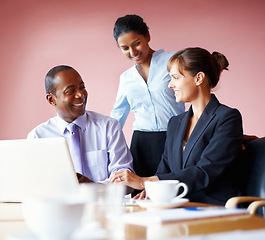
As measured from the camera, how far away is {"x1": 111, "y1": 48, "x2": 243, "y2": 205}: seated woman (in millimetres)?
1812

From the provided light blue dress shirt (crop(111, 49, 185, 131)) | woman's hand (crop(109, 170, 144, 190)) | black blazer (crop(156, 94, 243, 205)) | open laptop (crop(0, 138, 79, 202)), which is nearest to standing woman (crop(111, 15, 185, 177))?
light blue dress shirt (crop(111, 49, 185, 131))

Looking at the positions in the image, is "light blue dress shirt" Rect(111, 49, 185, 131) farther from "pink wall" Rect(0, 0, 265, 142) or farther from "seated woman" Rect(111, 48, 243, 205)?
"pink wall" Rect(0, 0, 265, 142)

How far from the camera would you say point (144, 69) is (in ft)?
8.93

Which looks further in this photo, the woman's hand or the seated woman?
the seated woman

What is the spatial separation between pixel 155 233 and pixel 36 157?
0.53m

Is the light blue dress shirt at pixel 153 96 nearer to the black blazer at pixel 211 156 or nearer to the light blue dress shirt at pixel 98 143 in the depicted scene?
the light blue dress shirt at pixel 98 143

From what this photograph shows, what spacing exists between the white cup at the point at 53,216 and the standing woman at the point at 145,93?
179 cm

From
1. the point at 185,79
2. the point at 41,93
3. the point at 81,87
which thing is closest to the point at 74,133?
the point at 81,87

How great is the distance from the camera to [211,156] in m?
1.85

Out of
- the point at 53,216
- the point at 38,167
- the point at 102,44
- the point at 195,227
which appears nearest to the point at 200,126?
the point at 38,167

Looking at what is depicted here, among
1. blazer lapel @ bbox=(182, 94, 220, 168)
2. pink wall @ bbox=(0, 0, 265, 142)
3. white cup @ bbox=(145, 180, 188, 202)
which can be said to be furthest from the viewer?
pink wall @ bbox=(0, 0, 265, 142)

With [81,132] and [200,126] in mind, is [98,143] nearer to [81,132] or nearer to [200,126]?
[81,132]

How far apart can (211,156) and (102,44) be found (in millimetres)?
2452

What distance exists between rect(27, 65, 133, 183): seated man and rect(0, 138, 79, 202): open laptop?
78cm
